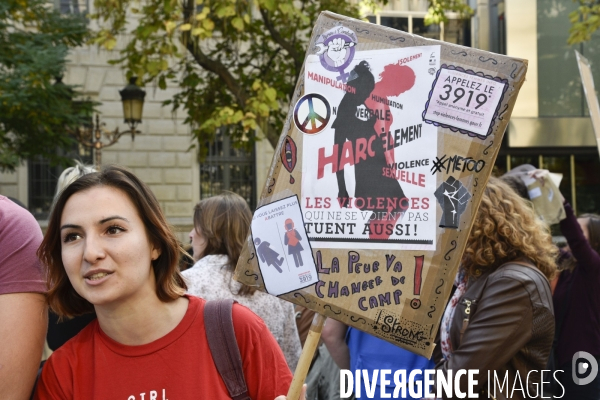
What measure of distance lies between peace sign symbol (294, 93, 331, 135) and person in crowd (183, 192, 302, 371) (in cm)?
161

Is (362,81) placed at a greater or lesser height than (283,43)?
lesser

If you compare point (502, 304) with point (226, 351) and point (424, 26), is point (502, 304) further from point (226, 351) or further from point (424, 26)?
point (424, 26)

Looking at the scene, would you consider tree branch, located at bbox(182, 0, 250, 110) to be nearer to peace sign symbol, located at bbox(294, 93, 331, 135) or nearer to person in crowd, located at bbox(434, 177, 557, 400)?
person in crowd, located at bbox(434, 177, 557, 400)

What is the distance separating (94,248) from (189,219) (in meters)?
13.5

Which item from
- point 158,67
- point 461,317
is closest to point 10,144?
point 158,67

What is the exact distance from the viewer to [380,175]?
6.93 feet

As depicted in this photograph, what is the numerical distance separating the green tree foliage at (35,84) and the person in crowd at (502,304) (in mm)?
7878

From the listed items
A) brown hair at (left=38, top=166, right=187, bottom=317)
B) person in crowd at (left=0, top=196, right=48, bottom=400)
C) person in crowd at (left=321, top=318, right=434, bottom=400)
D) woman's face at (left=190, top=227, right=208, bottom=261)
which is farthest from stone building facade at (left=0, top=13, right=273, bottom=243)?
person in crowd at (left=0, top=196, right=48, bottom=400)

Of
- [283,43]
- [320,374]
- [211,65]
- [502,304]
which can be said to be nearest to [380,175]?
[502,304]

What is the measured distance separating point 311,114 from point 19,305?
98 cm

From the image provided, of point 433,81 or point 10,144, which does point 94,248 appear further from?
point 10,144

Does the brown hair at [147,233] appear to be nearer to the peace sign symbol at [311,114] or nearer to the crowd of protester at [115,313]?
the crowd of protester at [115,313]

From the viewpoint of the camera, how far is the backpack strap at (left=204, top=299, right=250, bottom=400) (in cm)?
193

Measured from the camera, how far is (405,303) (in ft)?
6.70
